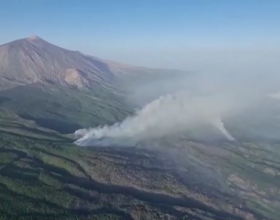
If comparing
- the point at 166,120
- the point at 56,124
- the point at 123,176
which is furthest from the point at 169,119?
the point at 123,176

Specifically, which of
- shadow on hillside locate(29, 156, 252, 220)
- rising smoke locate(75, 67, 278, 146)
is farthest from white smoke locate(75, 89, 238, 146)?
shadow on hillside locate(29, 156, 252, 220)

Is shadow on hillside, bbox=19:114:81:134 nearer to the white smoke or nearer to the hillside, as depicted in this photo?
the hillside

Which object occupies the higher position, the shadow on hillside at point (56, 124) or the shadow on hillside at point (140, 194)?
the shadow on hillside at point (56, 124)

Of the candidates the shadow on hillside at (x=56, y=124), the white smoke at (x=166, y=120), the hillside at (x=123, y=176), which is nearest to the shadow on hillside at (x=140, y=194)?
the hillside at (x=123, y=176)

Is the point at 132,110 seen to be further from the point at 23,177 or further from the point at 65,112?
the point at 23,177

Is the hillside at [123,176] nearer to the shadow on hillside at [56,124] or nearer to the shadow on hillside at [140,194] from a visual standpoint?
the shadow on hillside at [140,194]

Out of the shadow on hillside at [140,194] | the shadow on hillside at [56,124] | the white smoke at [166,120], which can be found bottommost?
the shadow on hillside at [140,194]

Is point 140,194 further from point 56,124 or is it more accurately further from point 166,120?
point 166,120

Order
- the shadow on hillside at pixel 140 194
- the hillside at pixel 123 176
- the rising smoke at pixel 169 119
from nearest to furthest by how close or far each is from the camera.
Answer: the hillside at pixel 123 176, the shadow on hillside at pixel 140 194, the rising smoke at pixel 169 119

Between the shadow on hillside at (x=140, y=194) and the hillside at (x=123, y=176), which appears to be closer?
the hillside at (x=123, y=176)
